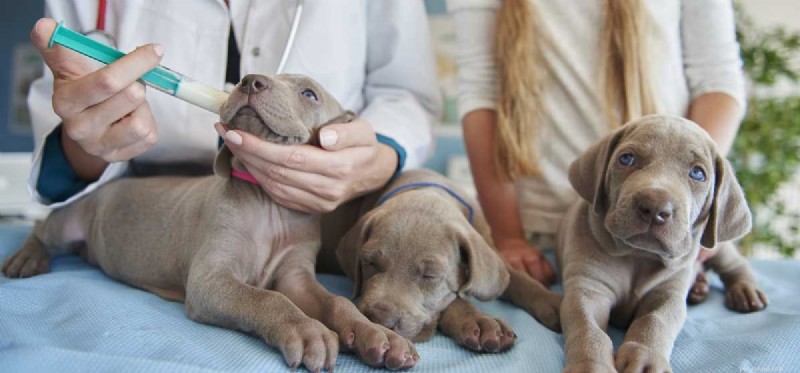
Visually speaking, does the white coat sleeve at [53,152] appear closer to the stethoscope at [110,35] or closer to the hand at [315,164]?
the stethoscope at [110,35]

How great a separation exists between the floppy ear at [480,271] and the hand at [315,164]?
0.36 meters

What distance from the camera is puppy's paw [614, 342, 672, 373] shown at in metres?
1.41

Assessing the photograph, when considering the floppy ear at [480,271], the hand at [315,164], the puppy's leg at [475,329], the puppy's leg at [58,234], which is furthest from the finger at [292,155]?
the puppy's leg at [58,234]

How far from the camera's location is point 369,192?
2.29 m

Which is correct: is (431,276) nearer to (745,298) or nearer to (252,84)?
(252,84)

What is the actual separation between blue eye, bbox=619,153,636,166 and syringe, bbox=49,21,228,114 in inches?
40.1

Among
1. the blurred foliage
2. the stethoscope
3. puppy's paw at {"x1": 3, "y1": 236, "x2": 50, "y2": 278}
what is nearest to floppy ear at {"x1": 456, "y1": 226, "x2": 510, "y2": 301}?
the stethoscope

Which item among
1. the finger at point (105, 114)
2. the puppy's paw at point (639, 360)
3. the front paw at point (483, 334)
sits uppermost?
the finger at point (105, 114)

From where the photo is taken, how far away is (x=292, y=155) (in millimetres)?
1794

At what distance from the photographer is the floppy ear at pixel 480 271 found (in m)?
1.83

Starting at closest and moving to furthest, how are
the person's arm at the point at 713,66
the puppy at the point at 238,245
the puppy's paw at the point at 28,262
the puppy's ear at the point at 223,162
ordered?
the puppy at the point at 238,245
the puppy's ear at the point at 223,162
the puppy's paw at the point at 28,262
the person's arm at the point at 713,66

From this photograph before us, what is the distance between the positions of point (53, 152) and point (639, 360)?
5.96 ft

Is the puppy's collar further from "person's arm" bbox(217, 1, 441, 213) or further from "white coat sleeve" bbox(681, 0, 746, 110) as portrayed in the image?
"white coat sleeve" bbox(681, 0, 746, 110)

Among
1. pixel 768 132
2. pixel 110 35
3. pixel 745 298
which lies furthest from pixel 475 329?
pixel 768 132
